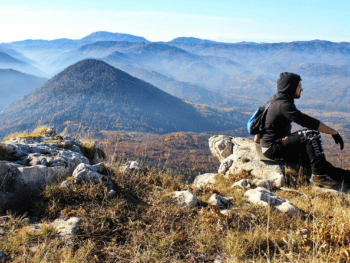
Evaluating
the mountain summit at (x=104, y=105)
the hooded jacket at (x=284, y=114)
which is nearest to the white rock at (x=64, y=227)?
the hooded jacket at (x=284, y=114)

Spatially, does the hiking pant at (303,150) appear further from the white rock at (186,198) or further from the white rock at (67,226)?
the white rock at (67,226)

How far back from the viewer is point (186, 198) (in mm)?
3691

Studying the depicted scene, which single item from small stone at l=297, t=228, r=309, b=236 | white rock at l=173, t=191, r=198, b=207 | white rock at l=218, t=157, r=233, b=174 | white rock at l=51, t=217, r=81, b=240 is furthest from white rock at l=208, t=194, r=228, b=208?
white rock at l=218, t=157, r=233, b=174

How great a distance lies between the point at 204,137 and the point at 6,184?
99944 millimetres

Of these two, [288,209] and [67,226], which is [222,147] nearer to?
[288,209]

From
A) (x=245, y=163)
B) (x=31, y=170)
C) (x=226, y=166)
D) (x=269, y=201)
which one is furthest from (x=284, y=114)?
(x=31, y=170)

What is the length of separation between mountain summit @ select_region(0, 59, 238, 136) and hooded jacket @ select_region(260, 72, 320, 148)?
128701 mm

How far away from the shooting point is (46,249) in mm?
2484

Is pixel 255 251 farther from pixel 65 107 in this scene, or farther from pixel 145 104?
pixel 145 104

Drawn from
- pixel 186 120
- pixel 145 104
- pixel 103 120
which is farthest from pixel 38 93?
pixel 186 120

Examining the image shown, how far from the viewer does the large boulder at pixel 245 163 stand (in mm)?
5213

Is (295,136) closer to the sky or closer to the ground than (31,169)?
closer to the sky

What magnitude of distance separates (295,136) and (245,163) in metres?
1.51

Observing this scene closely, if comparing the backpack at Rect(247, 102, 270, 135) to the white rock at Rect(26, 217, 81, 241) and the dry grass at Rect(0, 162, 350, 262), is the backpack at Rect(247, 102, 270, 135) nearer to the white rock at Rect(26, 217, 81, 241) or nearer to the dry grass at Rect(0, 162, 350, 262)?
the dry grass at Rect(0, 162, 350, 262)
